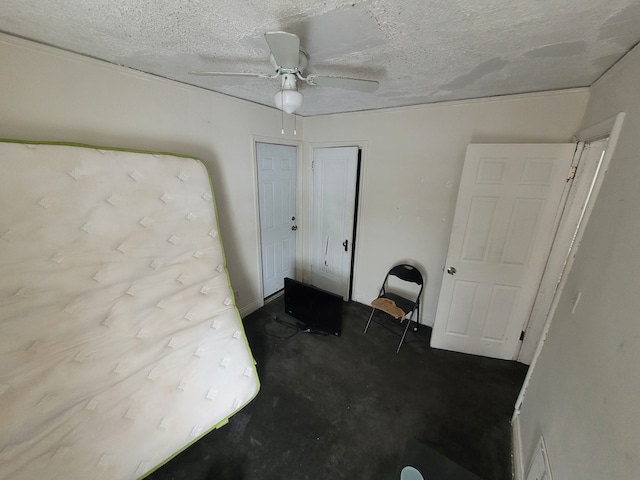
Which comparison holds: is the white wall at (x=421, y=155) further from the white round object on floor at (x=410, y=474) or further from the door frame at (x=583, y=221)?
the white round object on floor at (x=410, y=474)

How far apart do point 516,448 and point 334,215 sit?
2463 millimetres

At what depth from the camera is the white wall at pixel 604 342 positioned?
76 cm

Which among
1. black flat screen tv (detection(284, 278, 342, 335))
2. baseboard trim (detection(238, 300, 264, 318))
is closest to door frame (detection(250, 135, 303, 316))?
baseboard trim (detection(238, 300, 264, 318))

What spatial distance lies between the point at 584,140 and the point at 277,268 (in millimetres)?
3062

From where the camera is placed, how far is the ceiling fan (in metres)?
0.99

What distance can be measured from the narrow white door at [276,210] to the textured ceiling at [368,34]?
3.94ft

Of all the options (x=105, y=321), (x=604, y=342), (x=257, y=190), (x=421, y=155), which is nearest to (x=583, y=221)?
(x=604, y=342)

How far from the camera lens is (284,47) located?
987 mm

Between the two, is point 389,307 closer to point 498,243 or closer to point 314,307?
point 314,307

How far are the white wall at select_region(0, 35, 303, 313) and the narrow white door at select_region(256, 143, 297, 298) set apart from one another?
171mm

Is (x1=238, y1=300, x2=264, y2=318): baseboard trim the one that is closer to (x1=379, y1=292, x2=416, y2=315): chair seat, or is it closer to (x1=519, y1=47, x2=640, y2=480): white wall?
(x1=379, y1=292, x2=416, y2=315): chair seat

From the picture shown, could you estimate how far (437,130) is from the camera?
2.28 meters

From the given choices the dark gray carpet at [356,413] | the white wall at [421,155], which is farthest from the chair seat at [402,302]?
the dark gray carpet at [356,413]

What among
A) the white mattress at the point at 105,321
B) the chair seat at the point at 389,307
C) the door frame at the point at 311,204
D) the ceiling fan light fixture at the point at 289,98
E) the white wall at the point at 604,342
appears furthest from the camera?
the door frame at the point at 311,204
